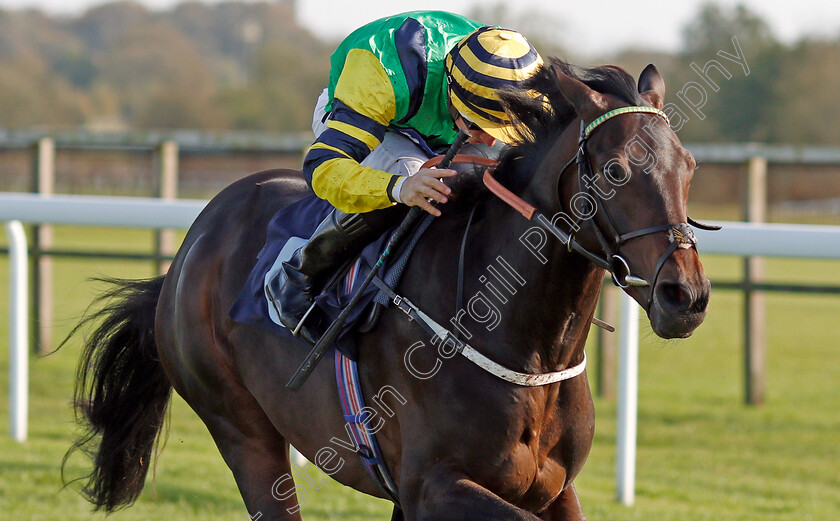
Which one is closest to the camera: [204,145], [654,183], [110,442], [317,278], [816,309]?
[654,183]

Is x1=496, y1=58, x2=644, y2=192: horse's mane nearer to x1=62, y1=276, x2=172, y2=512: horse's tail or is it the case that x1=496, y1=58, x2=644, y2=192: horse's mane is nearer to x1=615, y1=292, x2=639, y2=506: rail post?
x1=62, y1=276, x2=172, y2=512: horse's tail

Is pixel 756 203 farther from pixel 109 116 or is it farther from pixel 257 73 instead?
pixel 109 116

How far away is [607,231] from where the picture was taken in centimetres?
225

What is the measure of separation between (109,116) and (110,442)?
51.8 m

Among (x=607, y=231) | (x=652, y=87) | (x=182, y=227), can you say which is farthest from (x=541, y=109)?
(x=182, y=227)

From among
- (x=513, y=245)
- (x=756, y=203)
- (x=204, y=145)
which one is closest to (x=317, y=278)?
(x=513, y=245)

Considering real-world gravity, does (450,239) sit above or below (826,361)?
above

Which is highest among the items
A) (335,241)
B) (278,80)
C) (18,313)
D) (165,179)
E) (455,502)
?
(278,80)

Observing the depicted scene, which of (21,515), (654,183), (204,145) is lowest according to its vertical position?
(21,515)

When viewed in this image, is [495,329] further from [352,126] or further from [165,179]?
[165,179]

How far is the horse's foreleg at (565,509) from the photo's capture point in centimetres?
283

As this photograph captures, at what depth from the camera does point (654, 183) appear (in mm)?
2135

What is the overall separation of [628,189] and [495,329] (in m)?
0.57

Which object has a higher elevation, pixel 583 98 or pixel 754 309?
pixel 583 98
